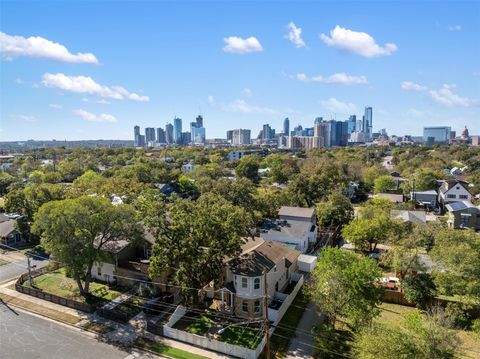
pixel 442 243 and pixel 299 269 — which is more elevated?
pixel 442 243

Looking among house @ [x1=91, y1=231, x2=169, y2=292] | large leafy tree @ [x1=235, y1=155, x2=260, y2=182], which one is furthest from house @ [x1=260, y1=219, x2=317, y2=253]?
large leafy tree @ [x1=235, y1=155, x2=260, y2=182]

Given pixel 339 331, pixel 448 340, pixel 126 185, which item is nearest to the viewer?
pixel 448 340

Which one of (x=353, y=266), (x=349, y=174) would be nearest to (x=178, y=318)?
(x=353, y=266)

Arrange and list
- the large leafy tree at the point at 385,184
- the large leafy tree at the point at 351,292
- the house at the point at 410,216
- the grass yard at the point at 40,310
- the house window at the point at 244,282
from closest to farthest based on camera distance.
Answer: the large leafy tree at the point at 351,292 < the house window at the point at 244,282 < the grass yard at the point at 40,310 < the house at the point at 410,216 < the large leafy tree at the point at 385,184

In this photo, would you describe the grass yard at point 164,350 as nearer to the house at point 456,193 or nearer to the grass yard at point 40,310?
the grass yard at point 40,310

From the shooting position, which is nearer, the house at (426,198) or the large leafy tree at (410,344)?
the large leafy tree at (410,344)

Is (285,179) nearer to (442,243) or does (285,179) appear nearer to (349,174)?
(349,174)

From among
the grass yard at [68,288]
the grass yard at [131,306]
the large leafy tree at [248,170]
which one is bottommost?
the grass yard at [131,306]

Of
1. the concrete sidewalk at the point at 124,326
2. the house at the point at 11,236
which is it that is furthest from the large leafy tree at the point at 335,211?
the house at the point at 11,236
